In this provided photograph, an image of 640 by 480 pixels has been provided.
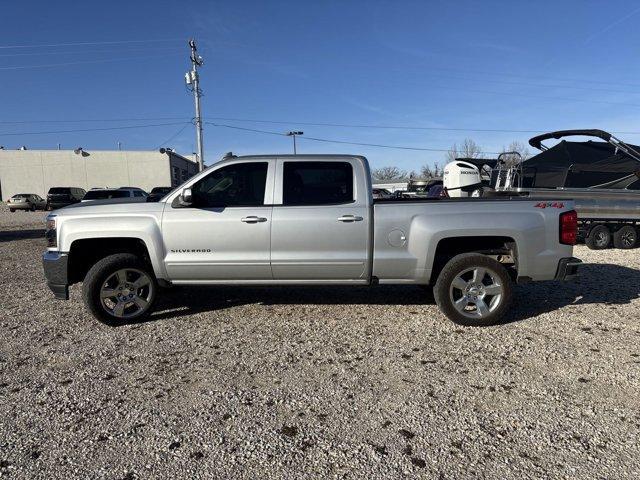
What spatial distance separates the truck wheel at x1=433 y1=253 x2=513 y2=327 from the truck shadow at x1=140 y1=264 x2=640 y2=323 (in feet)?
1.40

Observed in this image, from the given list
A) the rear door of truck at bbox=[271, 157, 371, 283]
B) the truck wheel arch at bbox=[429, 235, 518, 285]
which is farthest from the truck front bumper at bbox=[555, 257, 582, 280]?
the rear door of truck at bbox=[271, 157, 371, 283]

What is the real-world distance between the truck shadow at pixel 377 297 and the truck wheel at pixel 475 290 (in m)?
0.43

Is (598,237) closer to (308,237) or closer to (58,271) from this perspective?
(308,237)

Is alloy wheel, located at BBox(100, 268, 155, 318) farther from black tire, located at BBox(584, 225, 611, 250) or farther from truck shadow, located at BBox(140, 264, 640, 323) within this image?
black tire, located at BBox(584, 225, 611, 250)

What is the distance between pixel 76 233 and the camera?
4855mm

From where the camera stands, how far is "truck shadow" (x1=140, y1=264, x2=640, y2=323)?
559 centimetres

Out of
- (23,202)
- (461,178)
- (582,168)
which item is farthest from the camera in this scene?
(23,202)

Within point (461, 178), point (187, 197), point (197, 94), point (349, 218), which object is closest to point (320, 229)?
point (349, 218)

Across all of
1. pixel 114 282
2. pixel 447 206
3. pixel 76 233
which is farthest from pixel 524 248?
pixel 76 233

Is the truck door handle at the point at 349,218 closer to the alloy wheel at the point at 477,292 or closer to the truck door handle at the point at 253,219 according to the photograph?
the truck door handle at the point at 253,219

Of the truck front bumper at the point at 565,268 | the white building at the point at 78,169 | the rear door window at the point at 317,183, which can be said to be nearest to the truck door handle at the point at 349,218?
the rear door window at the point at 317,183

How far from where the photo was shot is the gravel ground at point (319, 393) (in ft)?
8.34

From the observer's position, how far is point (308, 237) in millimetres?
4812

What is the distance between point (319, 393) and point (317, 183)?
245 centimetres
